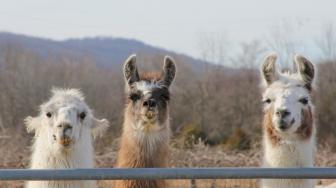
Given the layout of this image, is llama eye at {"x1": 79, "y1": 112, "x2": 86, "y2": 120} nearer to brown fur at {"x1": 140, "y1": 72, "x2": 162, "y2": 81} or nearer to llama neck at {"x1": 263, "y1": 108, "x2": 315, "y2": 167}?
brown fur at {"x1": 140, "y1": 72, "x2": 162, "y2": 81}

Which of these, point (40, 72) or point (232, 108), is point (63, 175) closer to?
point (232, 108)

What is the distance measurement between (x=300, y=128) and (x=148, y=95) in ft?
5.27

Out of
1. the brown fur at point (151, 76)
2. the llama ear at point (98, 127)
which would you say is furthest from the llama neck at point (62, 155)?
the brown fur at point (151, 76)

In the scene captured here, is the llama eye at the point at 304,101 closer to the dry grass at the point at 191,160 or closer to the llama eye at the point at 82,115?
the llama eye at the point at 82,115

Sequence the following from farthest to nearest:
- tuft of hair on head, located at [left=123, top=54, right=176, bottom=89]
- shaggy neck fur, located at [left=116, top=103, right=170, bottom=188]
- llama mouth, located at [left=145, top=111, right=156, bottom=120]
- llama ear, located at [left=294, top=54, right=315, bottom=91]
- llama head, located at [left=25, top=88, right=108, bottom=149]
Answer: tuft of hair on head, located at [left=123, top=54, right=176, bottom=89] → shaggy neck fur, located at [left=116, top=103, right=170, bottom=188] → llama mouth, located at [left=145, top=111, right=156, bottom=120] → llama ear, located at [left=294, top=54, right=315, bottom=91] → llama head, located at [left=25, top=88, right=108, bottom=149]

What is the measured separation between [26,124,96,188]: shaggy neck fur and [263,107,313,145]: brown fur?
1.75 m

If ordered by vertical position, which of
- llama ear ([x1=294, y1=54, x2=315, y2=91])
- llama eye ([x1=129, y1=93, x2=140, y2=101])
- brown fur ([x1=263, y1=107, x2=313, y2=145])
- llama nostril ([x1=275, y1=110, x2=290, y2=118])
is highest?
llama ear ([x1=294, y1=54, x2=315, y2=91])

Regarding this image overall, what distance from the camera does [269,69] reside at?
22.0 feet

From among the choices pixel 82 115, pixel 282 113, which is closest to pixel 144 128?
pixel 82 115

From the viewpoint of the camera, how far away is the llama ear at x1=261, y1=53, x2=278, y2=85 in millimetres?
6664

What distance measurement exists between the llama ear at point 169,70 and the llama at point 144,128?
0.16m

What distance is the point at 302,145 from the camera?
6289 mm

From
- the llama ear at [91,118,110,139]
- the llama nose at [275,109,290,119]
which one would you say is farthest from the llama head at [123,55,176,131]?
the llama nose at [275,109,290,119]

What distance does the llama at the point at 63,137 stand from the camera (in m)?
6.42
